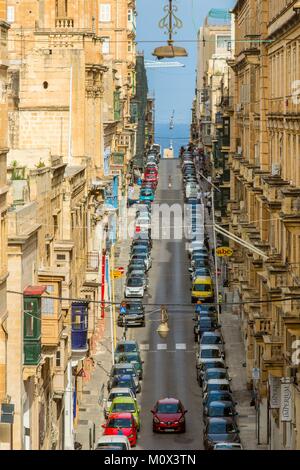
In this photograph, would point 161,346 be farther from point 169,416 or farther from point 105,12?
point 105,12

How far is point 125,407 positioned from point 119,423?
8.97ft

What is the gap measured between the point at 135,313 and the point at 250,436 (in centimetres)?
2213

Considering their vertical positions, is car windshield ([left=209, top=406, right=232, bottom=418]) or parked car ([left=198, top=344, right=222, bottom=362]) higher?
parked car ([left=198, top=344, right=222, bottom=362])

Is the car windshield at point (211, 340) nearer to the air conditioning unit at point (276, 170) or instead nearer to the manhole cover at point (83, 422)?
the manhole cover at point (83, 422)

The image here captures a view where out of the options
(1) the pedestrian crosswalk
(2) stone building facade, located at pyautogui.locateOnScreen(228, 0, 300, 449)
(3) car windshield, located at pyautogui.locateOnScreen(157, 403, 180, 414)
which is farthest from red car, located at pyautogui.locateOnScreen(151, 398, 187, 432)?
(1) the pedestrian crosswalk

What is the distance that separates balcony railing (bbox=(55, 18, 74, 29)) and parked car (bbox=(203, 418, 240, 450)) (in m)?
33.1

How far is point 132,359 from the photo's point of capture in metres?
61.8

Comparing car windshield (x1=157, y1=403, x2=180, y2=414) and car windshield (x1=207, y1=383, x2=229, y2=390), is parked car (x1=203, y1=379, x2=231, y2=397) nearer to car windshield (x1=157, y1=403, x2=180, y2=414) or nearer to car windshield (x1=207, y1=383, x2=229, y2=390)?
car windshield (x1=207, y1=383, x2=229, y2=390)

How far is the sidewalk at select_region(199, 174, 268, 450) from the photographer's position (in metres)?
51.0

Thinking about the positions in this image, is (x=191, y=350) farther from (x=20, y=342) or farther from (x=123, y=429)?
(x=20, y=342)

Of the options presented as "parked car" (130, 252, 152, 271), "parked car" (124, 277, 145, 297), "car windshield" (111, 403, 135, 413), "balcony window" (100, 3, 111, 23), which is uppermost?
"balcony window" (100, 3, 111, 23)

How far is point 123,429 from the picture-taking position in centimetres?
4828

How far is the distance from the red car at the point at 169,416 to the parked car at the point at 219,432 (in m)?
2.43
